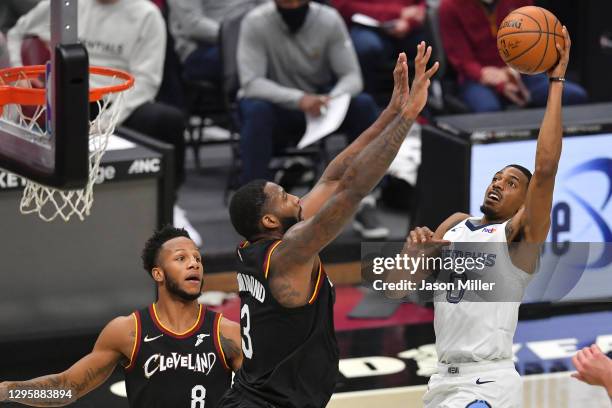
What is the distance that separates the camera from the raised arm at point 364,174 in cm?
458

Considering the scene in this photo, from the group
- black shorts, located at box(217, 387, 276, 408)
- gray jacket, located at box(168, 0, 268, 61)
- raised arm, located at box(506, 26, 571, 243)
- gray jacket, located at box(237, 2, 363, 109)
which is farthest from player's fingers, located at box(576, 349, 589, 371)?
gray jacket, located at box(168, 0, 268, 61)

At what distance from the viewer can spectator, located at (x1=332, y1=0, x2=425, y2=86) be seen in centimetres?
948

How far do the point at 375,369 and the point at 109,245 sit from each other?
1562mm

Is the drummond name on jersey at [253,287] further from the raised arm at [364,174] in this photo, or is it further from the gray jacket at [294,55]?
the gray jacket at [294,55]

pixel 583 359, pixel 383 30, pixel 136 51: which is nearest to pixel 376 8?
pixel 383 30

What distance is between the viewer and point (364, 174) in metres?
4.65

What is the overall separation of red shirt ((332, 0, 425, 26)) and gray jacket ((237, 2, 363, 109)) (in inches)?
25.5

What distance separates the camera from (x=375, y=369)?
7.26 metres

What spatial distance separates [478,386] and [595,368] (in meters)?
0.98

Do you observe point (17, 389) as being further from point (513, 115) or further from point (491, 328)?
point (513, 115)

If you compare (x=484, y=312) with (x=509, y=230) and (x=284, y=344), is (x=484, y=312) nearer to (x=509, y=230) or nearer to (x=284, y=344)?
(x=509, y=230)

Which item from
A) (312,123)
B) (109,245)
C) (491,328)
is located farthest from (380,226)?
(491,328)

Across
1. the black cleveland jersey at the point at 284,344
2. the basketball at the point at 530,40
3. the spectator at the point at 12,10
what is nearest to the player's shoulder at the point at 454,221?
the basketball at the point at 530,40

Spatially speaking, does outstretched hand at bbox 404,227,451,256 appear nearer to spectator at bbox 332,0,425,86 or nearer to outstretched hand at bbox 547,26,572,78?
outstretched hand at bbox 547,26,572,78
